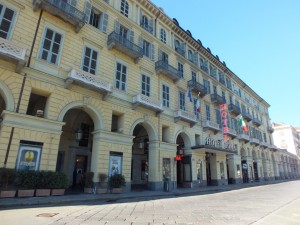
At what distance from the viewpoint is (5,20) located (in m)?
12.4

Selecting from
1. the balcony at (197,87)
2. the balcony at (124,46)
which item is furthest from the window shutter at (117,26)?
the balcony at (197,87)

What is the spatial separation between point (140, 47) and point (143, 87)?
3843 millimetres

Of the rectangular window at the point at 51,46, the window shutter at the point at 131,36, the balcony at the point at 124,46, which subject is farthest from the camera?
the window shutter at the point at 131,36

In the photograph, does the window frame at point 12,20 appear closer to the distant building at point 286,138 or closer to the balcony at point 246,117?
the balcony at point 246,117

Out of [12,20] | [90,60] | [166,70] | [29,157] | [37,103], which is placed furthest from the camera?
[166,70]

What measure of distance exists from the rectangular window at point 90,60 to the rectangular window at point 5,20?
4975 millimetres

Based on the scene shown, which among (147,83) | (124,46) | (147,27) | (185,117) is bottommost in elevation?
(185,117)

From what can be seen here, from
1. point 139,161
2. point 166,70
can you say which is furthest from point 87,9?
point 139,161

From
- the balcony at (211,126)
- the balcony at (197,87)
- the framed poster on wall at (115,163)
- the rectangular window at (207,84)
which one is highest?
the rectangular window at (207,84)

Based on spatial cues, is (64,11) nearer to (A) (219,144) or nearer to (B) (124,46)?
(B) (124,46)

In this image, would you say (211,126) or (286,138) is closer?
(211,126)

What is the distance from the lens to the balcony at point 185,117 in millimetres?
21933

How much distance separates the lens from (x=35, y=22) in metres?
13.7

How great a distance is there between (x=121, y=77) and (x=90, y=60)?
307 centimetres
